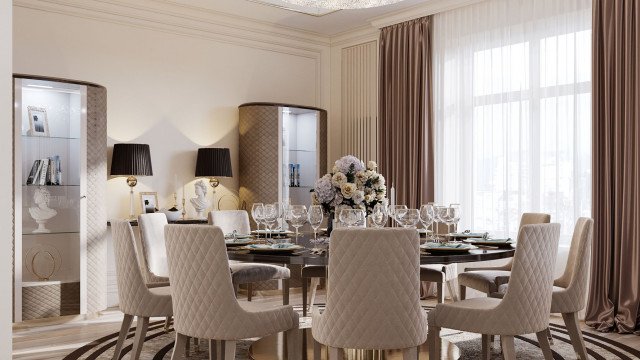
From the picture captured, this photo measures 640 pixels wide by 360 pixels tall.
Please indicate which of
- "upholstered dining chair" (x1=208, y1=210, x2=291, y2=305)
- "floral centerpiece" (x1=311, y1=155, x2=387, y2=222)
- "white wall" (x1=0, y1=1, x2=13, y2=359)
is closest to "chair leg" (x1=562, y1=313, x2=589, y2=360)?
"floral centerpiece" (x1=311, y1=155, x2=387, y2=222)

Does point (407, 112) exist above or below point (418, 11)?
below

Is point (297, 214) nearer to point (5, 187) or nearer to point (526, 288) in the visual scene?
point (526, 288)

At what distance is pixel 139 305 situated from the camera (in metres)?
3.12

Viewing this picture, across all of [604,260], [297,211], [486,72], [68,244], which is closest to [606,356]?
[604,260]

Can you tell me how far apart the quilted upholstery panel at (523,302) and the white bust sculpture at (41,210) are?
126 inches

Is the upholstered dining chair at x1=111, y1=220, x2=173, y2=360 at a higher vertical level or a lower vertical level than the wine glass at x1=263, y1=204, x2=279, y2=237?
lower

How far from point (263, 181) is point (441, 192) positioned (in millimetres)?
1713

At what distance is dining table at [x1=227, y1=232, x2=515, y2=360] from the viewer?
9.20 ft

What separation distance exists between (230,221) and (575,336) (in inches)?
95.5

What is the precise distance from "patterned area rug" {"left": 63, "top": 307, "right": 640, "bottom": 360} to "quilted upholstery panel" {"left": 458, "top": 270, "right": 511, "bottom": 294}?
41cm

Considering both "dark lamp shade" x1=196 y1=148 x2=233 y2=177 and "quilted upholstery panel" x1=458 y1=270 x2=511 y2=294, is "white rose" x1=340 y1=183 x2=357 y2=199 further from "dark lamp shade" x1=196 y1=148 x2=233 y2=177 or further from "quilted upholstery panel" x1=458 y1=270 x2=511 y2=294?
"dark lamp shade" x1=196 y1=148 x2=233 y2=177

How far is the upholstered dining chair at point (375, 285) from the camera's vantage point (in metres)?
2.40

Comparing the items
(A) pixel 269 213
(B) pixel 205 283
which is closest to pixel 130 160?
(A) pixel 269 213

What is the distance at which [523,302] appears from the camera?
2695 millimetres
